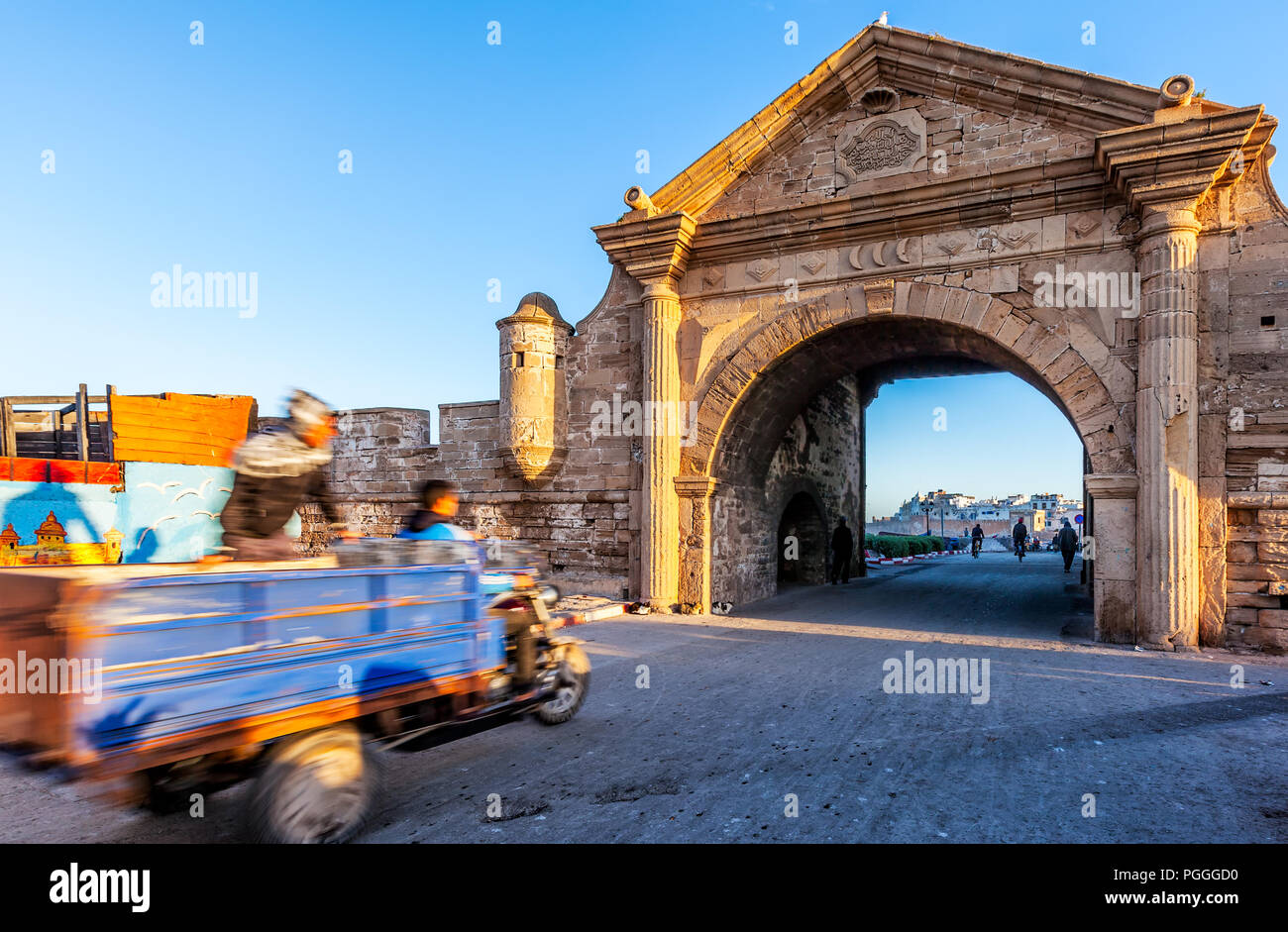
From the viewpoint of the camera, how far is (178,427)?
12227mm

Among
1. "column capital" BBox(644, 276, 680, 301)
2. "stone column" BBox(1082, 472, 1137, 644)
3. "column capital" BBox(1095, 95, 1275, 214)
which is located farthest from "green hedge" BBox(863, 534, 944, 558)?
"column capital" BBox(1095, 95, 1275, 214)

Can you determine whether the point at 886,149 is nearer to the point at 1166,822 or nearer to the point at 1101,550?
the point at 1101,550

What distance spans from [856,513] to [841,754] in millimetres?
14816

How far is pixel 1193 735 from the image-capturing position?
4859 millimetres

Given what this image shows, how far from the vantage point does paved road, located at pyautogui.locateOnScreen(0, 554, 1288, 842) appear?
3.40 meters

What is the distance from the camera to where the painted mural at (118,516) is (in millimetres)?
9910

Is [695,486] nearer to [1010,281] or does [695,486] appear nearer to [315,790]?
[1010,281]

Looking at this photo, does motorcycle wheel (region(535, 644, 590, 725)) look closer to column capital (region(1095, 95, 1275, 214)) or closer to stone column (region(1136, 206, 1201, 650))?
stone column (region(1136, 206, 1201, 650))

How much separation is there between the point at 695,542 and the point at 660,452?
1.42 metres

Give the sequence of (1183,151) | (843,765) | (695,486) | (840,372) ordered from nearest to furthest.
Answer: (843,765) < (1183,151) < (695,486) < (840,372)

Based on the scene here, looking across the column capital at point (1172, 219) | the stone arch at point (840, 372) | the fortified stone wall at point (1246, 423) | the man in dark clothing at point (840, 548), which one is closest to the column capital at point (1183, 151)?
the column capital at point (1172, 219)

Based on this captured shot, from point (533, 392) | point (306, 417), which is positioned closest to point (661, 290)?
point (533, 392)

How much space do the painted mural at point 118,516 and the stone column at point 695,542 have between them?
20.2ft
